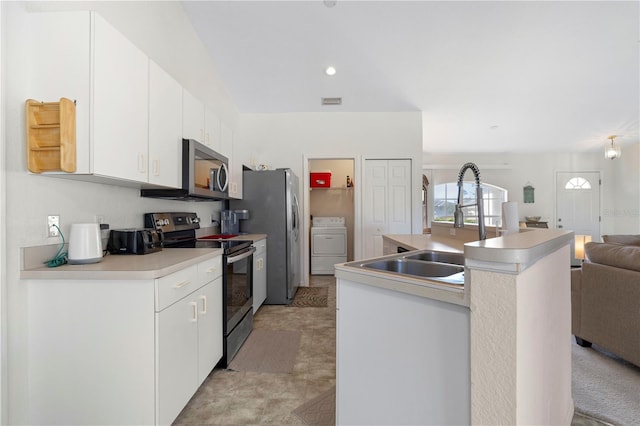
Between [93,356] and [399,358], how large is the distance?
51.3 inches

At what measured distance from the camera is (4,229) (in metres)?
1.22

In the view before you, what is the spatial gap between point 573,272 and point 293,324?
2.49m

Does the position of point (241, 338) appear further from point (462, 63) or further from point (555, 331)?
point (462, 63)

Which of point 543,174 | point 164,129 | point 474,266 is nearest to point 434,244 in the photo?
point 474,266

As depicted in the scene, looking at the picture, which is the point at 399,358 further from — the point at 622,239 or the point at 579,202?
the point at 579,202

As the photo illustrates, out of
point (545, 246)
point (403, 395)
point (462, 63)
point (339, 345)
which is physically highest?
point (462, 63)

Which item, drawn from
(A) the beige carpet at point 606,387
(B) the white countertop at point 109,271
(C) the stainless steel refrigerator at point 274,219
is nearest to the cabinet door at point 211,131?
(C) the stainless steel refrigerator at point 274,219

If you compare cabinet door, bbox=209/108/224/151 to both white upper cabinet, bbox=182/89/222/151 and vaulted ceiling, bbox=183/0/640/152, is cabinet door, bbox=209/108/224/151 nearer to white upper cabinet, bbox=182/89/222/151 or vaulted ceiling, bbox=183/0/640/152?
white upper cabinet, bbox=182/89/222/151

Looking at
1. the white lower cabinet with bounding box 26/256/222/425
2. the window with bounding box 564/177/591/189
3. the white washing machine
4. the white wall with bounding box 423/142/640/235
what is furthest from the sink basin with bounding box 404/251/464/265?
the window with bounding box 564/177/591/189

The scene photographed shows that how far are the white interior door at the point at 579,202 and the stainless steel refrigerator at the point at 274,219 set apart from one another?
631cm

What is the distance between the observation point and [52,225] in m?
1.43

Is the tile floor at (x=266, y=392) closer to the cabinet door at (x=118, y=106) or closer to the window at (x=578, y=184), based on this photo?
Answer: the cabinet door at (x=118, y=106)

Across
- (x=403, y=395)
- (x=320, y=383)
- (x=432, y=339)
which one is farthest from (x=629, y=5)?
(x=320, y=383)

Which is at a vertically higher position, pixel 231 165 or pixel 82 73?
pixel 82 73
